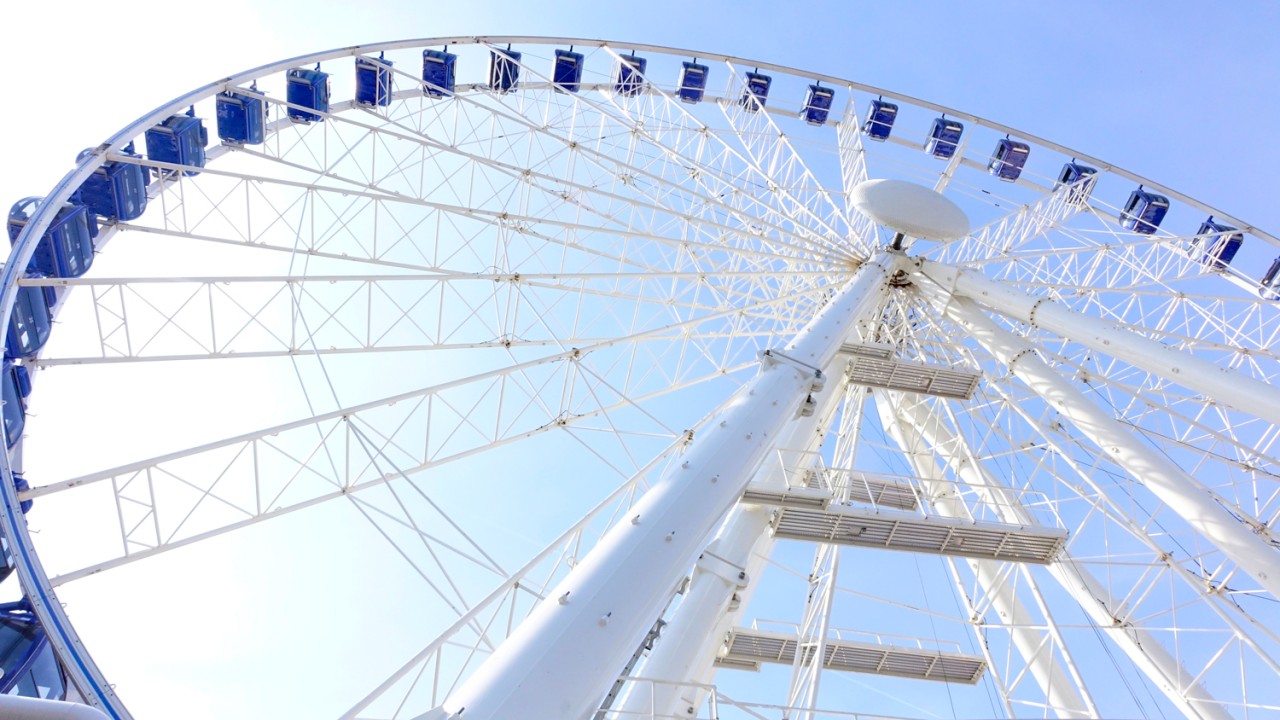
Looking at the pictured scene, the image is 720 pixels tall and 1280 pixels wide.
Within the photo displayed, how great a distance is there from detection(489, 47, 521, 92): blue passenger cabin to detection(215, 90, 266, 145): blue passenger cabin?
698 cm

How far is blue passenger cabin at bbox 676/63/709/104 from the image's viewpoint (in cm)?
2708

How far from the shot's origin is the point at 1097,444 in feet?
50.1

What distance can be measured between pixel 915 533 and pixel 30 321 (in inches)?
508

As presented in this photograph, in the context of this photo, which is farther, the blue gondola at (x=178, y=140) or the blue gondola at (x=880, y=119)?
the blue gondola at (x=880, y=119)

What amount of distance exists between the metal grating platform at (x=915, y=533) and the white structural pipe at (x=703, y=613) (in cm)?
61

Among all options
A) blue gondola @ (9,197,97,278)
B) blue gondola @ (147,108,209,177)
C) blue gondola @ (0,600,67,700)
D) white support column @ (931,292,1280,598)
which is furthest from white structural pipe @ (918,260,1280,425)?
blue gondola @ (9,197,97,278)

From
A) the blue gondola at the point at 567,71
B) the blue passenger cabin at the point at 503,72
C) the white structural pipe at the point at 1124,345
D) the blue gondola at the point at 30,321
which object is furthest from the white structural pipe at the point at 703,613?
the blue gondola at the point at 567,71

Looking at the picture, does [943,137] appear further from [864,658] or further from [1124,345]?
[864,658]

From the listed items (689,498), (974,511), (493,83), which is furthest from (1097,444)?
(493,83)

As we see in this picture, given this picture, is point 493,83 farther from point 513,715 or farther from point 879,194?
point 513,715

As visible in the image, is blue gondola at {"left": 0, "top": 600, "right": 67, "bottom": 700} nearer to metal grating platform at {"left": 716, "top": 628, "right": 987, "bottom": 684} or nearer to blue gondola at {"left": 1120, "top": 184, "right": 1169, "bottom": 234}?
metal grating platform at {"left": 716, "top": 628, "right": 987, "bottom": 684}

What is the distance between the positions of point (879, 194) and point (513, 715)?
15341 millimetres

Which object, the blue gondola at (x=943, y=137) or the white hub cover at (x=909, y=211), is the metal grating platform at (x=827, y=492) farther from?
the blue gondola at (x=943, y=137)

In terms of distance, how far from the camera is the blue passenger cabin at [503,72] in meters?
23.8
